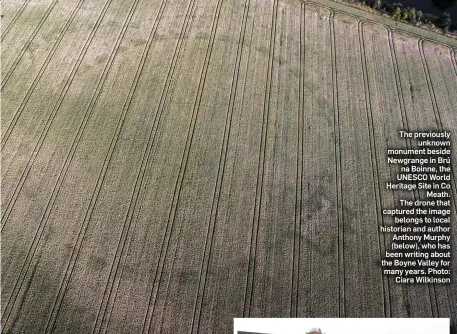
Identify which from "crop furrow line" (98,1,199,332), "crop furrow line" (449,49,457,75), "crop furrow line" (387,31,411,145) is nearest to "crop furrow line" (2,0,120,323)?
"crop furrow line" (98,1,199,332)

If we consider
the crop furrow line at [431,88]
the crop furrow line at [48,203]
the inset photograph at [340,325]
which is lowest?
the inset photograph at [340,325]

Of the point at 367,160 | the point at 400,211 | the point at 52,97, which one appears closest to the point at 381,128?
the point at 367,160

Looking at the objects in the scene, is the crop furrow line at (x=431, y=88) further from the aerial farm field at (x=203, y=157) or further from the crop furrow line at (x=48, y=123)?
the crop furrow line at (x=48, y=123)

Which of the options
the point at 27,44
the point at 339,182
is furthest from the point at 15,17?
the point at 339,182

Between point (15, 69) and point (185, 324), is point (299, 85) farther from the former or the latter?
point (15, 69)

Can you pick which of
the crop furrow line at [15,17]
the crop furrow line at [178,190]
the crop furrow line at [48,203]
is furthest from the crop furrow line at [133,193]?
the crop furrow line at [15,17]

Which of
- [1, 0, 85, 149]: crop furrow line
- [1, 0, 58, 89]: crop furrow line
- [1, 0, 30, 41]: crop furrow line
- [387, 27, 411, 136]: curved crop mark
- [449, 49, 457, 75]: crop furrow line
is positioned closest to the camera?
[1, 0, 85, 149]: crop furrow line

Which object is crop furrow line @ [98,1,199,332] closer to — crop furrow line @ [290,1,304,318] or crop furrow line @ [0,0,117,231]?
crop furrow line @ [0,0,117,231]

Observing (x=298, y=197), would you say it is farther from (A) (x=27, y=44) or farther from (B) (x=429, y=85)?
(A) (x=27, y=44)
